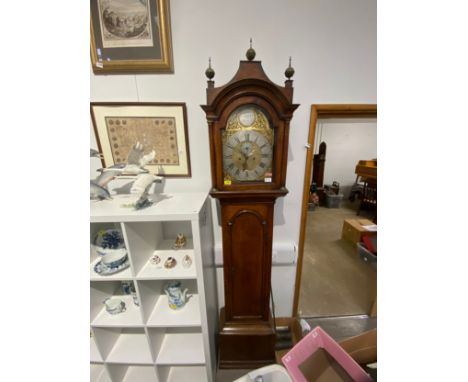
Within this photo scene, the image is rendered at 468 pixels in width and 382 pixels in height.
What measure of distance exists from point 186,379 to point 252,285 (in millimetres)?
729

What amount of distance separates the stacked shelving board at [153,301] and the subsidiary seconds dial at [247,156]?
0.25 meters

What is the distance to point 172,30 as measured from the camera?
2.82ft

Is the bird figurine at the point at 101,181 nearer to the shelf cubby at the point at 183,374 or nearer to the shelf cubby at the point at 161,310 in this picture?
the shelf cubby at the point at 161,310

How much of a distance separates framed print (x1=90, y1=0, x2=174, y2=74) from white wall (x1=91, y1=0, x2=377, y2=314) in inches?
1.6

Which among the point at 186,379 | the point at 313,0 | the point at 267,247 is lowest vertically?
the point at 186,379

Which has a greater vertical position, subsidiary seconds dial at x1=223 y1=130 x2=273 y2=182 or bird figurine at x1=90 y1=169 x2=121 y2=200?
subsidiary seconds dial at x1=223 y1=130 x2=273 y2=182

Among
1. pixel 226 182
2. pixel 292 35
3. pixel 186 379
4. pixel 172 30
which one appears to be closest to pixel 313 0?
pixel 292 35

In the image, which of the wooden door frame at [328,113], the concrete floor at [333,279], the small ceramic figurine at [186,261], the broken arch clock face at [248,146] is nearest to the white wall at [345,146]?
the concrete floor at [333,279]

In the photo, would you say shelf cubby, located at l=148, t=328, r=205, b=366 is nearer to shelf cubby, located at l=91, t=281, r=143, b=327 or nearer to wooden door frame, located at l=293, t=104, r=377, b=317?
shelf cubby, located at l=91, t=281, r=143, b=327

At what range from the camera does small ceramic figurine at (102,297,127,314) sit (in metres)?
0.90

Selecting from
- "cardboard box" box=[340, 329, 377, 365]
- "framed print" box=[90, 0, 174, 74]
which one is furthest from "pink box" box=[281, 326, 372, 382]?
"framed print" box=[90, 0, 174, 74]

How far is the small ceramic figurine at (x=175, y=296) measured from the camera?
36.2 inches

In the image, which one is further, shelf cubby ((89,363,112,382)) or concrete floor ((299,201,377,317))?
concrete floor ((299,201,377,317))
